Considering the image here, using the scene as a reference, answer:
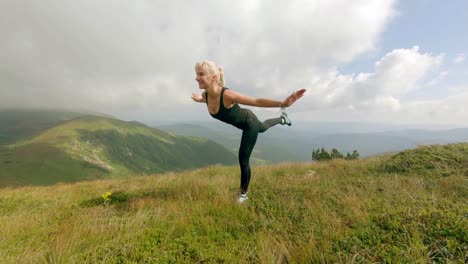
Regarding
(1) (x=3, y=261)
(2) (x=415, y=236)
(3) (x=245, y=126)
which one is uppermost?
Answer: (3) (x=245, y=126)

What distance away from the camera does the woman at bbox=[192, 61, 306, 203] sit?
14.0ft

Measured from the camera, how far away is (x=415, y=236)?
103 inches

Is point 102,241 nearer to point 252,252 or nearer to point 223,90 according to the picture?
point 252,252

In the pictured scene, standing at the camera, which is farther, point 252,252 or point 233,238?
point 233,238

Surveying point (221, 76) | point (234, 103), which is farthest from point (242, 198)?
point (221, 76)

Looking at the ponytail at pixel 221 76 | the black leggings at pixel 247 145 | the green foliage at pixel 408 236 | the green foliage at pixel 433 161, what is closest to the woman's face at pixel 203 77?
the ponytail at pixel 221 76

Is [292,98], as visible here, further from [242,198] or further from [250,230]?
[250,230]

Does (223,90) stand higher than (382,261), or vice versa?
(223,90)

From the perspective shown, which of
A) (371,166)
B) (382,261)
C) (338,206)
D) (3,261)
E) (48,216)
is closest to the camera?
(382,261)

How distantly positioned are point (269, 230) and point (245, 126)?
96.5 inches

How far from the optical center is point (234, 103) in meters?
4.62

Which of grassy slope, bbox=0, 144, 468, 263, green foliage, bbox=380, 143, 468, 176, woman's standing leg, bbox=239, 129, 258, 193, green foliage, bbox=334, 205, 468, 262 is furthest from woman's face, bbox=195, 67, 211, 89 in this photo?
green foliage, bbox=380, 143, 468, 176

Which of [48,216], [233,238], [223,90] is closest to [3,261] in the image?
[48,216]

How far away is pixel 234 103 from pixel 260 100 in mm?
617
